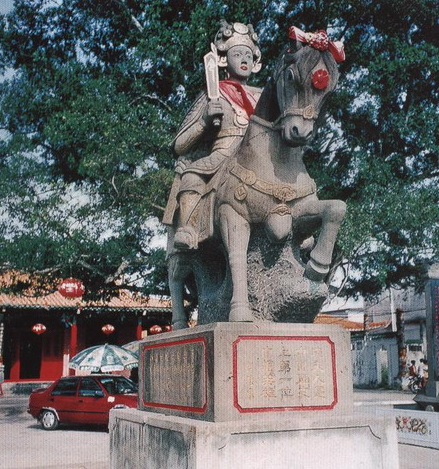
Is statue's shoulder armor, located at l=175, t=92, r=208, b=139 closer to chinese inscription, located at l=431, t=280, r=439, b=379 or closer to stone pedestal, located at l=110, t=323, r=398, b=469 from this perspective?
stone pedestal, located at l=110, t=323, r=398, b=469

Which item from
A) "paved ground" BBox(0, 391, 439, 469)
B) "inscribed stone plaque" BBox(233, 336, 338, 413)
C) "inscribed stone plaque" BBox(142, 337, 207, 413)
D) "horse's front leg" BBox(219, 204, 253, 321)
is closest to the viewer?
"inscribed stone plaque" BBox(233, 336, 338, 413)

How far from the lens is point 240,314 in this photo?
11.6 feet

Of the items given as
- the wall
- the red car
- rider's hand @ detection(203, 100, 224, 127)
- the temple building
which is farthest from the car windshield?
the wall

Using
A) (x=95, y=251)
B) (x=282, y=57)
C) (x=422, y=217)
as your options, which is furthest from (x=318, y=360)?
(x=95, y=251)

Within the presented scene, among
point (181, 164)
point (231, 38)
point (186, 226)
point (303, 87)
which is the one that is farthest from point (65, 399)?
point (303, 87)

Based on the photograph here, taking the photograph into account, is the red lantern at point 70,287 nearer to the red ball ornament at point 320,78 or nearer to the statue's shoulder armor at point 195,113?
the statue's shoulder armor at point 195,113

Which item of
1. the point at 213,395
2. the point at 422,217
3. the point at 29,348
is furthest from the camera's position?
the point at 29,348

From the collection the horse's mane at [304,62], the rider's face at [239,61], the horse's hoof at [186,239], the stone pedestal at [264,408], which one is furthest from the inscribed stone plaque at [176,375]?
the rider's face at [239,61]

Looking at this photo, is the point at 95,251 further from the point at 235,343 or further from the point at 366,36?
the point at 235,343

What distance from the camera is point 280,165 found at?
3.80 metres

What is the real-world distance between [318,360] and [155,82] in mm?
9864

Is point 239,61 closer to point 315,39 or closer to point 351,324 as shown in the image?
point 315,39

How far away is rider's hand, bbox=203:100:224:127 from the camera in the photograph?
4.09 m

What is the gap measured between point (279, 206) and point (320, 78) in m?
0.85
